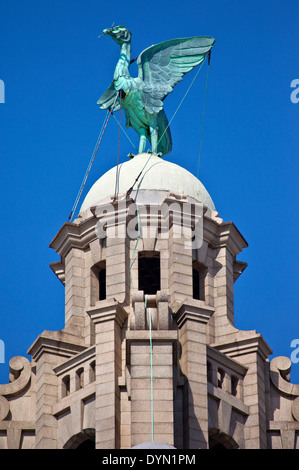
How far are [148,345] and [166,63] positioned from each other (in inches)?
559

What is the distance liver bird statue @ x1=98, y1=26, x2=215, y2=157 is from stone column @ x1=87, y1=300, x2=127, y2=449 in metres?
9.03

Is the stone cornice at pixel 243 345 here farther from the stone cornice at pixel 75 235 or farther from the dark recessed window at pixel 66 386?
the stone cornice at pixel 75 235

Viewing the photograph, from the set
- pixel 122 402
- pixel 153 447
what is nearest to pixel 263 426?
pixel 122 402

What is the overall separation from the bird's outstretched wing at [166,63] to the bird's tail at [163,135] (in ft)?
2.38

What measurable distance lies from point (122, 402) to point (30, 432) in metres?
4.27

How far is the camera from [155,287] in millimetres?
65000

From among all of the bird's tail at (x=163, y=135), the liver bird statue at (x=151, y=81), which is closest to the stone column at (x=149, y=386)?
the liver bird statue at (x=151, y=81)

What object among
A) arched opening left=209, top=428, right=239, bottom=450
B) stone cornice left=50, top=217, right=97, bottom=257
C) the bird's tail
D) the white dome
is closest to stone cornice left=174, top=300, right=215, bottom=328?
arched opening left=209, top=428, right=239, bottom=450

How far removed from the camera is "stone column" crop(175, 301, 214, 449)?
2259 inches

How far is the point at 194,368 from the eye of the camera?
58.3m

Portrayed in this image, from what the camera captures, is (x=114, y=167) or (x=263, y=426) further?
(x=114, y=167)

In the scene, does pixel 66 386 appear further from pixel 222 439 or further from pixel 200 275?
pixel 200 275

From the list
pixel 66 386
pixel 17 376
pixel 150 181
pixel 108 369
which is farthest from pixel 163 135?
pixel 108 369
